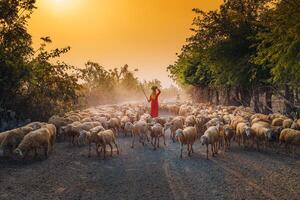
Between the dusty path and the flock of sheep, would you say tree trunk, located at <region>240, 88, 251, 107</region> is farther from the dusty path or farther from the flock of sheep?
the dusty path

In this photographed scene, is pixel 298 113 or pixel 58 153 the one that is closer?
pixel 58 153

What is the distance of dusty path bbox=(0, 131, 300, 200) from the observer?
1008 centimetres

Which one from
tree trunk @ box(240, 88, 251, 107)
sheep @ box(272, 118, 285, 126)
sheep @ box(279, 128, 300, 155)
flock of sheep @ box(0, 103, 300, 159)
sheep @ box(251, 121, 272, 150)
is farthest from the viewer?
tree trunk @ box(240, 88, 251, 107)

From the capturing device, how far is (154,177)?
1179 cm

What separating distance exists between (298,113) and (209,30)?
1072 centimetres

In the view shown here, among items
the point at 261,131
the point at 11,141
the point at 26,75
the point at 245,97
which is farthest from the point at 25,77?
the point at 245,97

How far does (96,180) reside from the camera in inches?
460

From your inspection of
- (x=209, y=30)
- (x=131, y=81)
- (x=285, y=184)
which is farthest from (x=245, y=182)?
(x=131, y=81)

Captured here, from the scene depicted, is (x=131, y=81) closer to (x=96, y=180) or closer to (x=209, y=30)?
(x=209, y=30)

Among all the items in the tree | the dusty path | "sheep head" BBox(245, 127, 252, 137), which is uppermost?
the tree

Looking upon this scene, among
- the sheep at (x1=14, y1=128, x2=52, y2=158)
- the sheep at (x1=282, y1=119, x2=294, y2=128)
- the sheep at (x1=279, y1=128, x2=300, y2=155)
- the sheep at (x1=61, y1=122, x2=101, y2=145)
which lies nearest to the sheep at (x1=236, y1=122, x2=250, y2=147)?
the sheep at (x1=279, y1=128, x2=300, y2=155)

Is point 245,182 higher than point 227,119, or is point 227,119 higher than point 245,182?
point 227,119

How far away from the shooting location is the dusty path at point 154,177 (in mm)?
10078

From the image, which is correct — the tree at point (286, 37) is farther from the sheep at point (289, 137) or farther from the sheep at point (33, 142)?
the sheep at point (33, 142)
